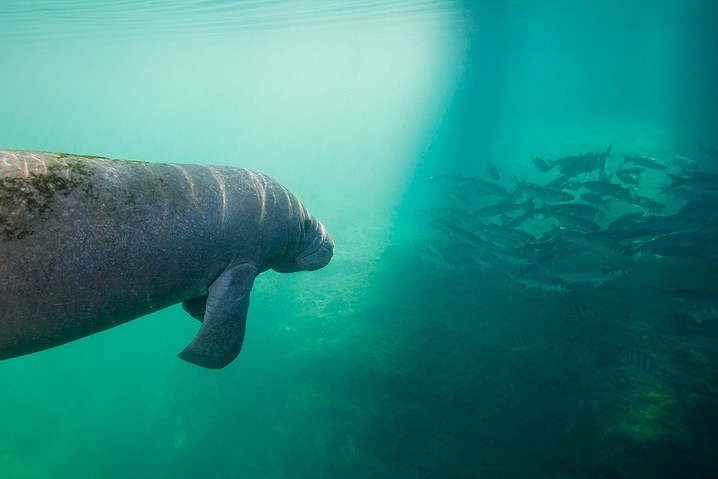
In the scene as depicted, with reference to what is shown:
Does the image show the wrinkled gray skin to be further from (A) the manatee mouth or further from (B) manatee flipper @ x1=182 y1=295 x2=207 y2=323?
(A) the manatee mouth

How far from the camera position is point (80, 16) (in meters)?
21.0

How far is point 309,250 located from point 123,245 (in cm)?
214

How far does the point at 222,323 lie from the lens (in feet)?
9.18

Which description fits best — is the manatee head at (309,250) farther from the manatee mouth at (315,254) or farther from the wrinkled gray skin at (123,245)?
the wrinkled gray skin at (123,245)

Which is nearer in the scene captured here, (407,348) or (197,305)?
(197,305)

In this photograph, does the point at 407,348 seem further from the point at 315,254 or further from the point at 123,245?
the point at 123,245

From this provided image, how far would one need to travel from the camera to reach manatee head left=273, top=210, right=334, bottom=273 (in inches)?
158

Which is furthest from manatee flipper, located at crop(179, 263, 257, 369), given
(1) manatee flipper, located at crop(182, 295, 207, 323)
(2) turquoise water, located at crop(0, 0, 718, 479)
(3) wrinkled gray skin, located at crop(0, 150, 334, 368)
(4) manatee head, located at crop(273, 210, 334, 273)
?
(2) turquoise water, located at crop(0, 0, 718, 479)

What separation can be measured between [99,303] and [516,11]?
34.4 m

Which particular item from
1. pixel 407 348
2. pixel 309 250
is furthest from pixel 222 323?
pixel 407 348

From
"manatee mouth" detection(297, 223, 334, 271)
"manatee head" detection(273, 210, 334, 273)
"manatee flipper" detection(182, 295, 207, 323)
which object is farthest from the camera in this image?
"manatee mouth" detection(297, 223, 334, 271)

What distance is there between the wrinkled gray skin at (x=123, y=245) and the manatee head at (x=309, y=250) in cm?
57

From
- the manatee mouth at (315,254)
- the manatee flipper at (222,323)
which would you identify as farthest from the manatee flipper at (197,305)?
the manatee mouth at (315,254)

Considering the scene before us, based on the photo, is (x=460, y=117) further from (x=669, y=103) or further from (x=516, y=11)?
(x=669, y=103)
